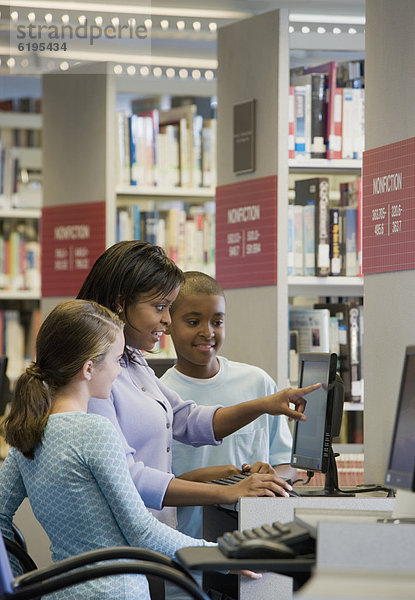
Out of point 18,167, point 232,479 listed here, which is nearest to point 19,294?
point 18,167

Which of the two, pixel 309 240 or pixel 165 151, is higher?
pixel 165 151

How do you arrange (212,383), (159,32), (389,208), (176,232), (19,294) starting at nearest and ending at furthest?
1. (389,208)
2. (212,383)
3. (159,32)
4. (176,232)
5. (19,294)

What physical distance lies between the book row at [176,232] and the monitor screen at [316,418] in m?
2.64

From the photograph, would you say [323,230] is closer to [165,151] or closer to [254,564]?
[165,151]

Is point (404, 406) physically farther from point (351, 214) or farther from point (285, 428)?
point (351, 214)

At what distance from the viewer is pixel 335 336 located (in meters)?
4.07

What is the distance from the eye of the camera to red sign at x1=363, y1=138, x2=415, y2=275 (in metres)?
3.01

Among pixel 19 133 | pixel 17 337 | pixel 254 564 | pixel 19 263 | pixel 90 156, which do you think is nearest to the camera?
pixel 254 564

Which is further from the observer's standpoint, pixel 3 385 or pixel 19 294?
pixel 19 294

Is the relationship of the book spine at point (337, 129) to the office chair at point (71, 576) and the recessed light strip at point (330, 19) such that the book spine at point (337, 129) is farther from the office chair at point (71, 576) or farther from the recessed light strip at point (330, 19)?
the office chair at point (71, 576)

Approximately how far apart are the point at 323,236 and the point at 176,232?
1.66 meters

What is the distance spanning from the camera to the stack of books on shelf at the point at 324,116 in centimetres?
397

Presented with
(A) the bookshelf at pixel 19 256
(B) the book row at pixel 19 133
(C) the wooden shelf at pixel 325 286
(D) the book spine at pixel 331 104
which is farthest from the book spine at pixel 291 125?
(B) the book row at pixel 19 133

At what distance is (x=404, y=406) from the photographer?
204cm
